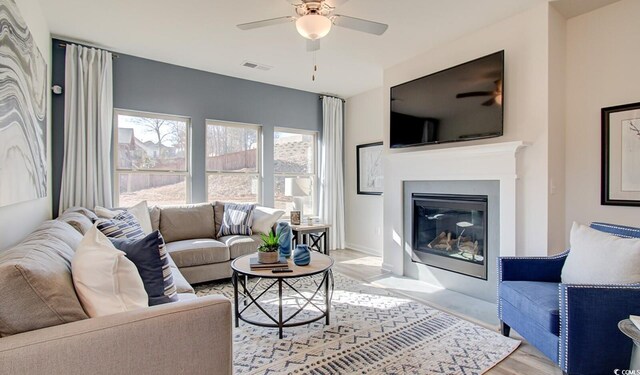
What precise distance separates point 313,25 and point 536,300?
230 cm

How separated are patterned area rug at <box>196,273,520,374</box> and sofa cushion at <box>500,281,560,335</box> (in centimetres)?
34

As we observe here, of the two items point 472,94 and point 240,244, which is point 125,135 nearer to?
point 240,244

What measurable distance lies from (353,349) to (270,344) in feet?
1.94

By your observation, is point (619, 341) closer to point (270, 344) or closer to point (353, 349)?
point (353, 349)

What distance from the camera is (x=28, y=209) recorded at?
2.36m

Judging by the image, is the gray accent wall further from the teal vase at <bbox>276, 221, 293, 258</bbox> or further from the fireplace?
the fireplace

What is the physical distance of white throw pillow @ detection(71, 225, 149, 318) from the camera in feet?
4.11

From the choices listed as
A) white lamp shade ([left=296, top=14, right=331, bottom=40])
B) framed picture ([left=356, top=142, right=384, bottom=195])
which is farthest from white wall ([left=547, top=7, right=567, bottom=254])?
framed picture ([left=356, top=142, right=384, bottom=195])

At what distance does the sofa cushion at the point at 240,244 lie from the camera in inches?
143

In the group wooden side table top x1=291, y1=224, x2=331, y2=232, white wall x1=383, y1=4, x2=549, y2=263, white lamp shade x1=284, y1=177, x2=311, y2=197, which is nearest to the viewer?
white wall x1=383, y1=4, x2=549, y2=263

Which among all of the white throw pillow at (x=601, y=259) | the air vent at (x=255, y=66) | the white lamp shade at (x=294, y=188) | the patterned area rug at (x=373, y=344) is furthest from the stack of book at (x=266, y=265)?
the air vent at (x=255, y=66)

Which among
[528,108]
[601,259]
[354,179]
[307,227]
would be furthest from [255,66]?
[601,259]

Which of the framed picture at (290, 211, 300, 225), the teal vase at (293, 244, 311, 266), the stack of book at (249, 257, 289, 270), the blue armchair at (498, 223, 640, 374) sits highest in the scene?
the framed picture at (290, 211, 300, 225)

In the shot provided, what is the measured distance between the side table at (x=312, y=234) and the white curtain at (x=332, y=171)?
661 millimetres
